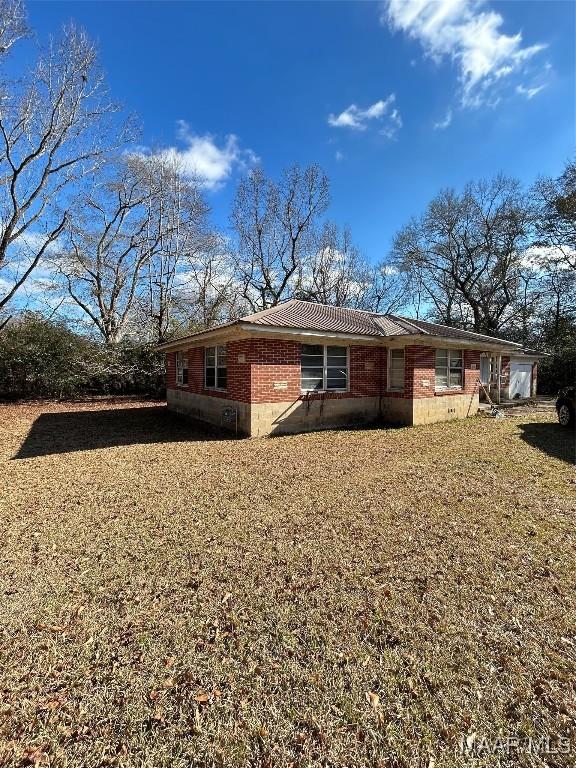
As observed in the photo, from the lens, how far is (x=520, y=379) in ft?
59.6

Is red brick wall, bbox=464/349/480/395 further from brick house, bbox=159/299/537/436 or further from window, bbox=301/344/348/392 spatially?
window, bbox=301/344/348/392

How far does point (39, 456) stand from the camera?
7.44 metres

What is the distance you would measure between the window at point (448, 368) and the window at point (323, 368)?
3390 millimetres

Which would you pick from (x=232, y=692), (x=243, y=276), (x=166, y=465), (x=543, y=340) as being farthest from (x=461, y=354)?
(x=243, y=276)

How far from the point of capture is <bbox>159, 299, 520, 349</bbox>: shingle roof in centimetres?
935

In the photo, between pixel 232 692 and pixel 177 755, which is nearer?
pixel 177 755

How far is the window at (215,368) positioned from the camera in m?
10.7

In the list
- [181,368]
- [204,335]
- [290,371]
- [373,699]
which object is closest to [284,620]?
[373,699]

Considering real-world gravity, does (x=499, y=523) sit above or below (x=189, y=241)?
below

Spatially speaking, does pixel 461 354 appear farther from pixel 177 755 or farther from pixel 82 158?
pixel 82 158

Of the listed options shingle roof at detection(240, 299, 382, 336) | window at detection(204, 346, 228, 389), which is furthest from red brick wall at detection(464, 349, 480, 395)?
window at detection(204, 346, 228, 389)

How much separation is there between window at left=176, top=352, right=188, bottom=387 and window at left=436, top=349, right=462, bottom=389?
8.94 meters

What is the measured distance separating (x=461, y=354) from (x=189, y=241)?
60.7 feet

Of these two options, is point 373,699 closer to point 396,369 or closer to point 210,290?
point 396,369
